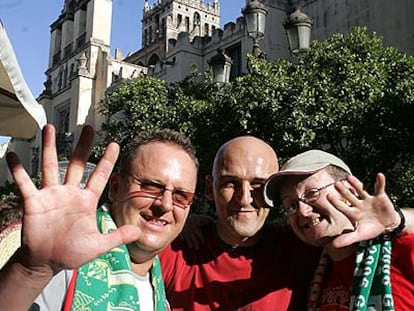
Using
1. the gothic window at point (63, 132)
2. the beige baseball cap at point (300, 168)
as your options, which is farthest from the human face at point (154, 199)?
the gothic window at point (63, 132)

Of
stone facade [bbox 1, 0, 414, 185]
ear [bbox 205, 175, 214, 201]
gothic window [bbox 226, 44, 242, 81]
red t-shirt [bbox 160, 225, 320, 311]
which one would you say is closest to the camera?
red t-shirt [bbox 160, 225, 320, 311]

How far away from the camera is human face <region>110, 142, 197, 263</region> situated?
262cm

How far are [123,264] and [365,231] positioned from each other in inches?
40.5

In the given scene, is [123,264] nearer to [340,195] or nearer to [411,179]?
[340,195]

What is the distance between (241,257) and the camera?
3.28 meters

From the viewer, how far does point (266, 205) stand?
3170mm

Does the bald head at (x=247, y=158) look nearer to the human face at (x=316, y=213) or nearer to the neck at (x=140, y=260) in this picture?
the human face at (x=316, y=213)

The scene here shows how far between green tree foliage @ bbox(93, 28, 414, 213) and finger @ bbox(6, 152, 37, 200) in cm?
902

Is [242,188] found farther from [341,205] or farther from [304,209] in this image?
[341,205]

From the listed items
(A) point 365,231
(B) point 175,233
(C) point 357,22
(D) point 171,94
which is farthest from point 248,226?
(C) point 357,22

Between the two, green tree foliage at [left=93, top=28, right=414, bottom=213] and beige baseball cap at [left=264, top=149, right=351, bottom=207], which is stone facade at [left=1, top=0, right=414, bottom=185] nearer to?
green tree foliage at [left=93, top=28, right=414, bottom=213]

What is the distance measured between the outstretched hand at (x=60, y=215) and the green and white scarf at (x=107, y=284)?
39 cm

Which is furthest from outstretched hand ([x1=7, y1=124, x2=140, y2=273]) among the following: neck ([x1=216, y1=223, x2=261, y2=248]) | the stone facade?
the stone facade

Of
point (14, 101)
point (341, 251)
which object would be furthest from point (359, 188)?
point (14, 101)
